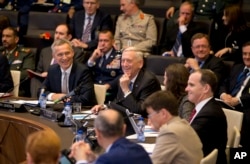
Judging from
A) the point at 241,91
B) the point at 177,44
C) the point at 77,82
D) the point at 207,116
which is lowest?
the point at 241,91

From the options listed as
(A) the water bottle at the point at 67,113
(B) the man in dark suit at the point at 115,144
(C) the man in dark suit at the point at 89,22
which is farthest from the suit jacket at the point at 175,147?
(C) the man in dark suit at the point at 89,22

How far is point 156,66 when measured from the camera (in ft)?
24.5

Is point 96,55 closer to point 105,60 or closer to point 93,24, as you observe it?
point 105,60

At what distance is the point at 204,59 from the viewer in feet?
23.3

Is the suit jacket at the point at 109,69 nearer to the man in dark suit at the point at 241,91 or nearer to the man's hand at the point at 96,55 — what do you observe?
the man's hand at the point at 96,55

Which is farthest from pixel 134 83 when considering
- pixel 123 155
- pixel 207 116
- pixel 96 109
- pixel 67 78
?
pixel 123 155

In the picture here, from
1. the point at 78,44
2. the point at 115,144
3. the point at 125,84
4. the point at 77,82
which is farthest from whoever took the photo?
the point at 78,44

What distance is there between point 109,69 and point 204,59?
1.15 m

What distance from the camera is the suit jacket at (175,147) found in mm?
3943

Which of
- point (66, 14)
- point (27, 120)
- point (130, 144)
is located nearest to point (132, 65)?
point (27, 120)

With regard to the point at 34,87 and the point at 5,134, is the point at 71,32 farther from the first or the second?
the point at 5,134

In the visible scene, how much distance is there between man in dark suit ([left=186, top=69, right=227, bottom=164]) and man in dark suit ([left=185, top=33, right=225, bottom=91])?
2114mm

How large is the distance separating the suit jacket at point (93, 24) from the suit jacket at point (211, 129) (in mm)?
3695

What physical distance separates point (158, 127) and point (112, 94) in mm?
3080
